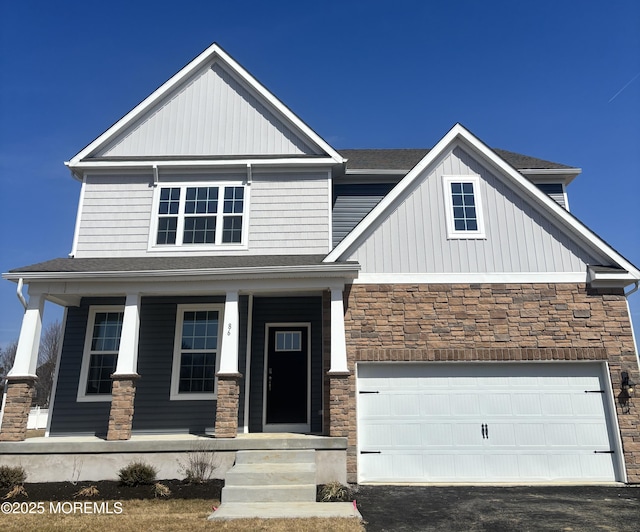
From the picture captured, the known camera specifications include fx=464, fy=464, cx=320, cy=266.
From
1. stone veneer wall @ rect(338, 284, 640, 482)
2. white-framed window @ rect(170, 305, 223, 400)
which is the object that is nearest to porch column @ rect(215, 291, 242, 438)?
white-framed window @ rect(170, 305, 223, 400)

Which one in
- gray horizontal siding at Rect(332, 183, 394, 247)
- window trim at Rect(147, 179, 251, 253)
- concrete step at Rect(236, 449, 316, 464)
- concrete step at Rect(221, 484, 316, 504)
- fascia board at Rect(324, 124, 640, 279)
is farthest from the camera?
gray horizontal siding at Rect(332, 183, 394, 247)

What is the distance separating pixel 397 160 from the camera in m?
14.0

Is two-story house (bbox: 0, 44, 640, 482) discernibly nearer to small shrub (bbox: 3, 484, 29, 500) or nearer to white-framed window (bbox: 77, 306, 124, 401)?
white-framed window (bbox: 77, 306, 124, 401)

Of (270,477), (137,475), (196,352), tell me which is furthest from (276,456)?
(196,352)

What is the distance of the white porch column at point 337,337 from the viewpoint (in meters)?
9.07

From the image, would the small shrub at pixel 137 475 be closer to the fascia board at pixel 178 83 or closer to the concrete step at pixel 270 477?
the concrete step at pixel 270 477

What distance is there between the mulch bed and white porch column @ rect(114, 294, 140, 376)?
6.77 feet

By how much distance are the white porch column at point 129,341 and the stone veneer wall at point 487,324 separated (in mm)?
4392

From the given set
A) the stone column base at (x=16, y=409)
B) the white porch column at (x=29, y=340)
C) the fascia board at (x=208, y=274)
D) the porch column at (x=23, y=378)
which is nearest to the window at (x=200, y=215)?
the fascia board at (x=208, y=274)

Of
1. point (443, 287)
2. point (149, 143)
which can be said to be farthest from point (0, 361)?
point (443, 287)

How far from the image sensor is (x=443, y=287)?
9977 millimetres

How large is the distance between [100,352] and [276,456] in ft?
17.8

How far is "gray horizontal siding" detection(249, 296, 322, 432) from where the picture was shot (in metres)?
10.7

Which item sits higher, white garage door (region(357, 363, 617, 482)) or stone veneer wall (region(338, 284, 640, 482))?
stone veneer wall (region(338, 284, 640, 482))
